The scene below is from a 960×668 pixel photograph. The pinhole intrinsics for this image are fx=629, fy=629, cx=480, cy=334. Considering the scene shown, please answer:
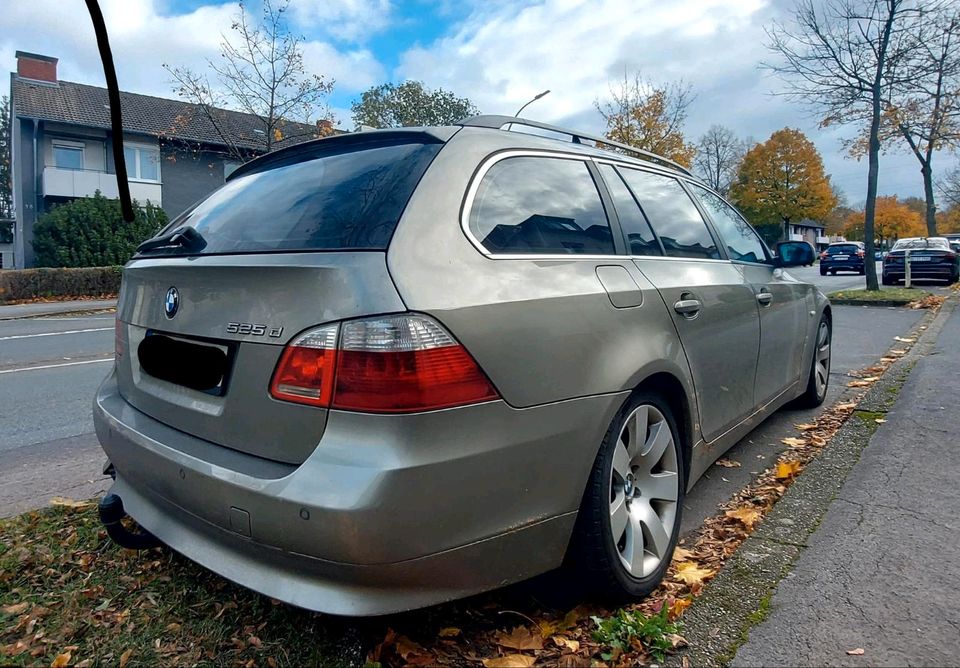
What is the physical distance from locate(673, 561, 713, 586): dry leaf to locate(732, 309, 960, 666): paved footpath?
0.28 meters

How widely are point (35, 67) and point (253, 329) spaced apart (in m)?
36.5

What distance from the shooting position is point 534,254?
2107mm

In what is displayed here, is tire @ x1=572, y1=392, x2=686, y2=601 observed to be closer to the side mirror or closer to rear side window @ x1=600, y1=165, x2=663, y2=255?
rear side window @ x1=600, y1=165, x2=663, y2=255

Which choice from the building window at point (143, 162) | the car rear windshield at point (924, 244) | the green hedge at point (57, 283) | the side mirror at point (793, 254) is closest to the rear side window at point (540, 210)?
the side mirror at point (793, 254)

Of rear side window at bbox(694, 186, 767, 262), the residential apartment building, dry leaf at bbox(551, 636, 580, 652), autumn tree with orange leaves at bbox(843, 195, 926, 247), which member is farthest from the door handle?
autumn tree with orange leaves at bbox(843, 195, 926, 247)

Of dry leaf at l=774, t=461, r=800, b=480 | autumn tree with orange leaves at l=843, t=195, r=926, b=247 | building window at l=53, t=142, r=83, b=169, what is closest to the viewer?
dry leaf at l=774, t=461, r=800, b=480

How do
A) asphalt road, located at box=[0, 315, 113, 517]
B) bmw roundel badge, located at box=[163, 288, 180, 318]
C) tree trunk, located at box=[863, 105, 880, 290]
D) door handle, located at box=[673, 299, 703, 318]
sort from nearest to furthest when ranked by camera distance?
1. bmw roundel badge, located at box=[163, 288, 180, 318]
2. door handle, located at box=[673, 299, 703, 318]
3. asphalt road, located at box=[0, 315, 113, 517]
4. tree trunk, located at box=[863, 105, 880, 290]

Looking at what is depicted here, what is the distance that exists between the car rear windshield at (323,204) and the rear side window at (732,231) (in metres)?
2.25

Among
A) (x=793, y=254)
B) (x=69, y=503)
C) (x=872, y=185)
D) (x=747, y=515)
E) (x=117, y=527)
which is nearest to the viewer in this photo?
(x=117, y=527)

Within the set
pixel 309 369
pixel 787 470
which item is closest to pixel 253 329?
pixel 309 369

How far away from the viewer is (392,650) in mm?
1973

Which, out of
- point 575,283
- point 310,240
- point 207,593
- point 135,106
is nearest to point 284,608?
point 207,593

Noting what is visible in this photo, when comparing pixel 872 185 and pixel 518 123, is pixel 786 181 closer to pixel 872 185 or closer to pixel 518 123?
pixel 872 185

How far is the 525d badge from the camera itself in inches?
69.7
